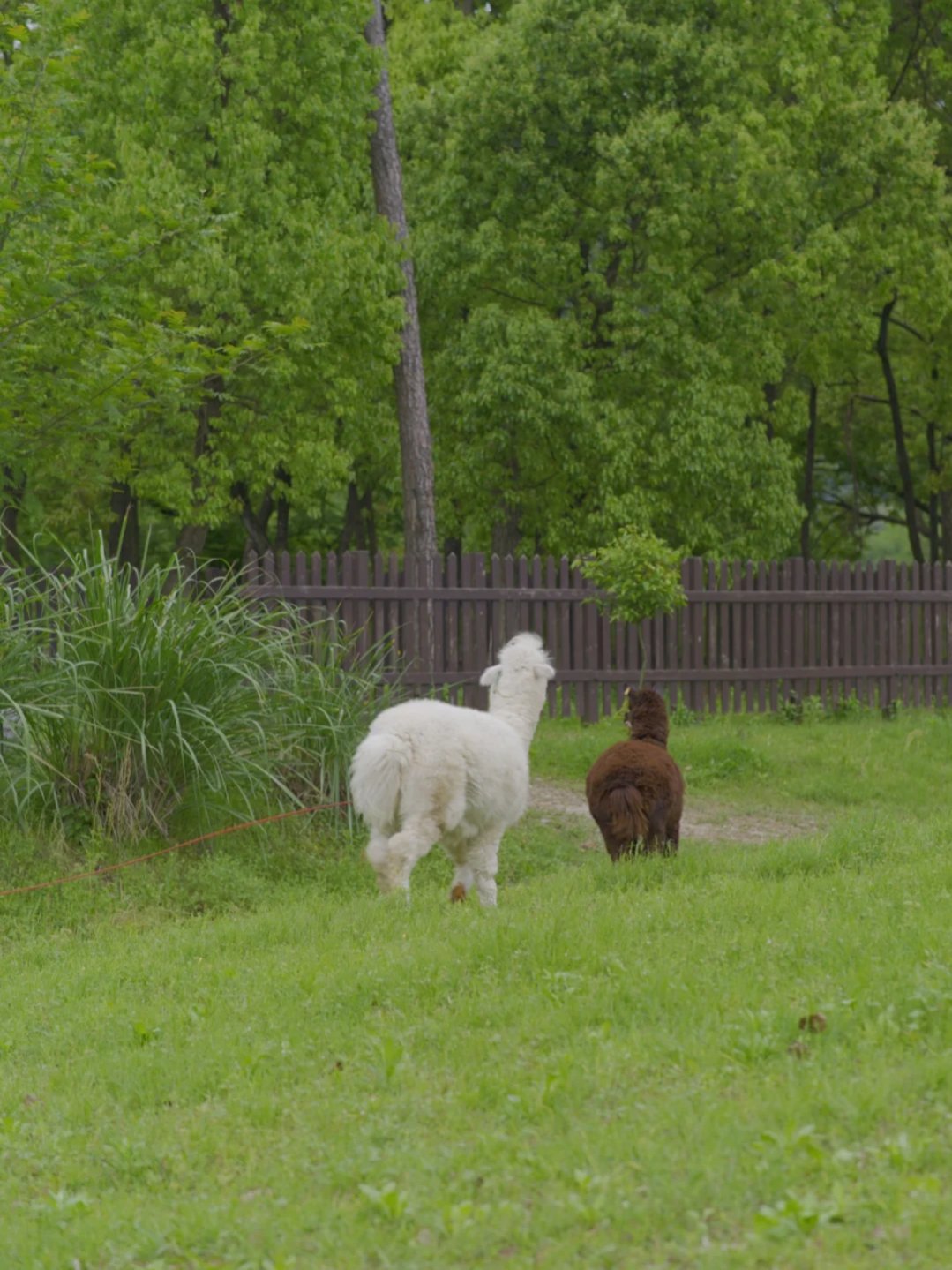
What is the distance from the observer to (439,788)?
27.9 ft

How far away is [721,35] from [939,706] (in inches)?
487

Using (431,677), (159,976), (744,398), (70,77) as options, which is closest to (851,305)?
(744,398)

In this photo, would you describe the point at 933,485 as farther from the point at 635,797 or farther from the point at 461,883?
the point at 461,883

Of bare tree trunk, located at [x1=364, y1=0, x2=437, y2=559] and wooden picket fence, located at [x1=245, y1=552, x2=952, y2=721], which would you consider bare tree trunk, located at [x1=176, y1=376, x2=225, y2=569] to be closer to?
bare tree trunk, located at [x1=364, y1=0, x2=437, y2=559]

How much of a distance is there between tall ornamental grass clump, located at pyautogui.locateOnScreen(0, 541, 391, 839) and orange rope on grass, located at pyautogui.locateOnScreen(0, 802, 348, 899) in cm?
10

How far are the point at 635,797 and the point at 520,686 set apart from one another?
1188 millimetres

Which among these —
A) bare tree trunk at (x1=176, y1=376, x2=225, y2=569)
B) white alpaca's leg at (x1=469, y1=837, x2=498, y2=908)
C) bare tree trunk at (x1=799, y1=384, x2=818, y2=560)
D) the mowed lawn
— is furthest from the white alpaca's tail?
bare tree trunk at (x1=799, y1=384, x2=818, y2=560)

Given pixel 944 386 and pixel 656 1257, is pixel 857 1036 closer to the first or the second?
pixel 656 1257

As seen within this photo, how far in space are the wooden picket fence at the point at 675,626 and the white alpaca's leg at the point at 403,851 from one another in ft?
21.0

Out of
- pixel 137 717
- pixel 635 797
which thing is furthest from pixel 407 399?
pixel 635 797

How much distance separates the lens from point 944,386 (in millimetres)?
33031

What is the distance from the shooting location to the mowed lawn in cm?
373

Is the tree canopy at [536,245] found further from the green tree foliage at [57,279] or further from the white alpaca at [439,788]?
the white alpaca at [439,788]

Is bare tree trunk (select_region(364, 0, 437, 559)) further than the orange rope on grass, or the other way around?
bare tree trunk (select_region(364, 0, 437, 559))
